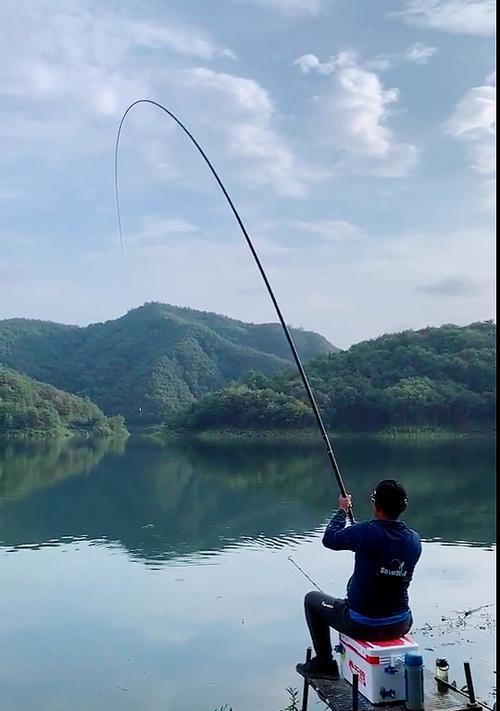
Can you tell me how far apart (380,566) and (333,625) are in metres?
0.39

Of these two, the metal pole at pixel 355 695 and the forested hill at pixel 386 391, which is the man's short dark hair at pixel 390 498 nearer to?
the metal pole at pixel 355 695

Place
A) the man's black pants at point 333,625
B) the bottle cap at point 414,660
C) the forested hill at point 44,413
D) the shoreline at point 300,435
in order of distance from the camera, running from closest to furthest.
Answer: the bottle cap at point 414,660 → the man's black pants at point 333,625 → the shoreline at point 300,435 → the forested hill at point 44,413

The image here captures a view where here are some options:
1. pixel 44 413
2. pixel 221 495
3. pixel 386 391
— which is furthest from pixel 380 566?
pixel 44 413

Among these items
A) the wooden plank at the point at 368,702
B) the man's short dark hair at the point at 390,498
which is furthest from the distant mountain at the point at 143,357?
the man's short dark hair at the point at 390,498

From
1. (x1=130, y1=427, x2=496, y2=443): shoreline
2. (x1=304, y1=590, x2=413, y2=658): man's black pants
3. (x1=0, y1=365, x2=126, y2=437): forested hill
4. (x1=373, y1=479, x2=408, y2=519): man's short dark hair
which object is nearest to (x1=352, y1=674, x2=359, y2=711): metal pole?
(x1=304, y1=590, x2=413, y2=658): man's black pants

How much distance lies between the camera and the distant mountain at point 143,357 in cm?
6788

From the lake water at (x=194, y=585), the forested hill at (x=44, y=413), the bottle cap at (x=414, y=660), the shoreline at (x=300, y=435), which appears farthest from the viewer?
the forested hill at (x=44, y=413)

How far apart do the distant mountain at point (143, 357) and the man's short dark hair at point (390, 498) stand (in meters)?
61.9

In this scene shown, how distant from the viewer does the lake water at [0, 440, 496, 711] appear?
20.2 ft

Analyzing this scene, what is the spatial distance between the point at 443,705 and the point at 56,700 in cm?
422

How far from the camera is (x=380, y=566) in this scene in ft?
8.30

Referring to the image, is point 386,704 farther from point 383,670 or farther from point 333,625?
point 333,625

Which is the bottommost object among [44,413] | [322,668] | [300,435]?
[300,435]

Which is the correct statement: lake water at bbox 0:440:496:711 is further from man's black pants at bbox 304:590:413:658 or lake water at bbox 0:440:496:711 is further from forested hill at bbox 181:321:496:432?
forested hill at bbox 181:321:496:432
